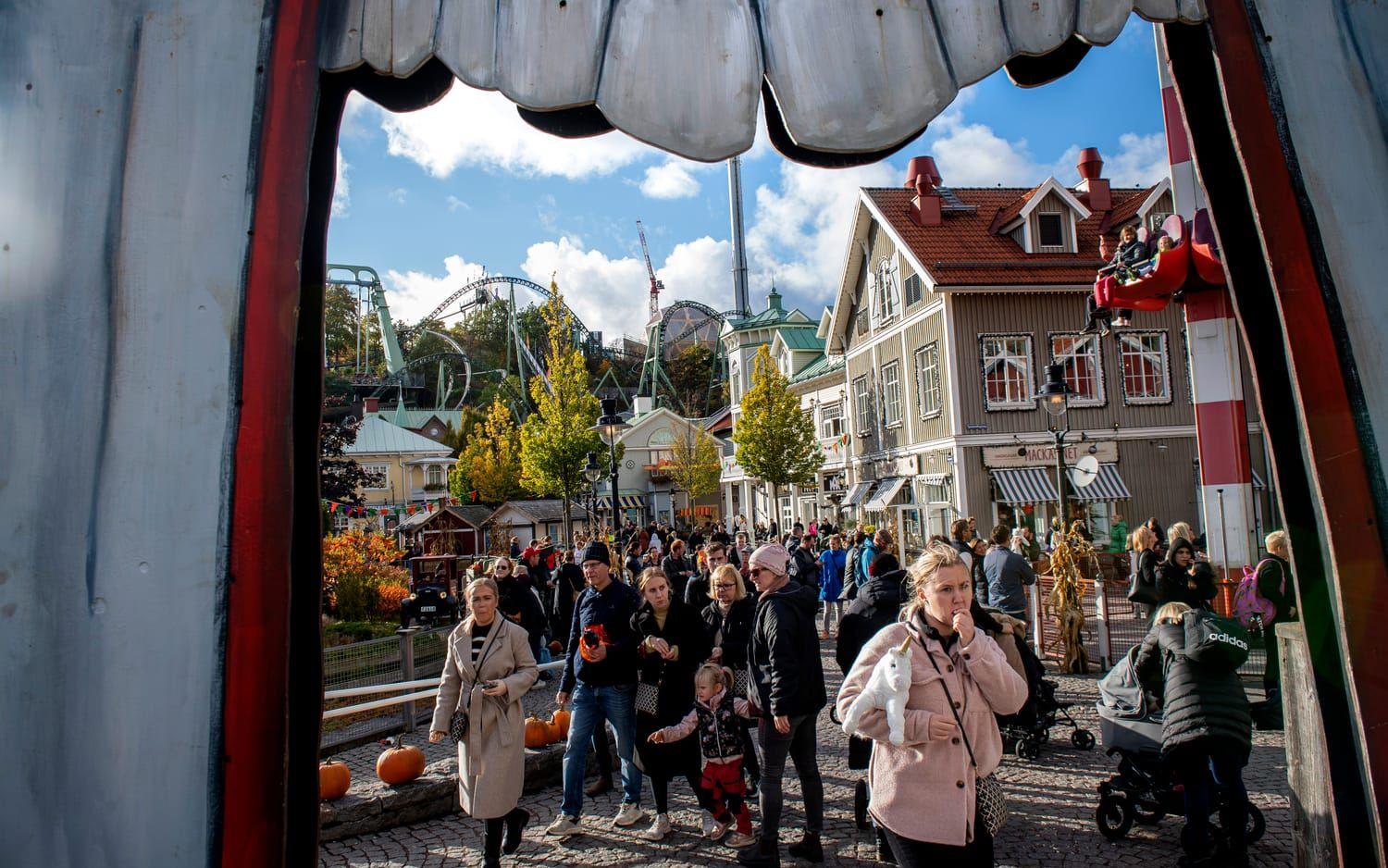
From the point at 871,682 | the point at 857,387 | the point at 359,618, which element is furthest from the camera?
the point at 857,387

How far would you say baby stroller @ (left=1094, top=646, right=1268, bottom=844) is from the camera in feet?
16.1

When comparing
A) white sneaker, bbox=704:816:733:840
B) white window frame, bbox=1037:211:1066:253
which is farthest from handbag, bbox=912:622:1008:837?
white window frame, bbox=1037:211:1066:253

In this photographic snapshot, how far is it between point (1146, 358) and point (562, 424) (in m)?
19.6

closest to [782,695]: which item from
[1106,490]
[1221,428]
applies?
[1221,428]

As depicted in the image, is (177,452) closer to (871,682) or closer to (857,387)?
(871,682)

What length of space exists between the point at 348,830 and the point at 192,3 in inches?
195

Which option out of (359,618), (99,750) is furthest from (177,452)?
(359,618)

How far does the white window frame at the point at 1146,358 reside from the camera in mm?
22422

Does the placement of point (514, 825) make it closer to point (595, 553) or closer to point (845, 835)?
point (595, 553)

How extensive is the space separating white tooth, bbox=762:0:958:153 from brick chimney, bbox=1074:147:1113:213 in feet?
86.2

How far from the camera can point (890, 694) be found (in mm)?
2994

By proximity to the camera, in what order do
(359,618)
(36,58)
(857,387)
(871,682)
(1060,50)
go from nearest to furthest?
(36,58) → (1060,50) → (871,682) → (359,618) → (857,387)

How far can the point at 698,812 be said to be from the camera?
18.8 feet

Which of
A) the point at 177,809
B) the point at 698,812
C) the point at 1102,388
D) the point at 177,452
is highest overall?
the point at 1102,388
